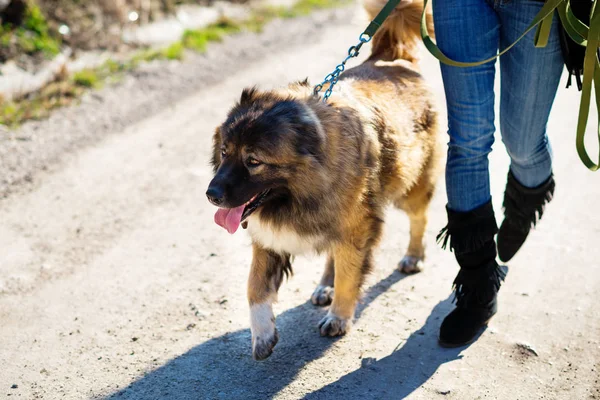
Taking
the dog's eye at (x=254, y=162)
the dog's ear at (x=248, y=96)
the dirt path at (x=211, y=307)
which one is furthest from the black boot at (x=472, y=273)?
the dog's ear at (x=248, y=96)

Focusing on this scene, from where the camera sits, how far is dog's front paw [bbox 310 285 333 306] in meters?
3.77

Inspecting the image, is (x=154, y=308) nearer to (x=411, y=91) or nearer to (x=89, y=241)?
(x=89, y=241)

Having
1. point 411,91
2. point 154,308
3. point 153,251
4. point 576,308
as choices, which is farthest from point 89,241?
point 576,308

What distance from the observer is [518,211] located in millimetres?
3723

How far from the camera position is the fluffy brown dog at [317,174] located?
3.07 m

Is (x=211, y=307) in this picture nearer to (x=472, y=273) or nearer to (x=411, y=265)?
(x=411, y=265)

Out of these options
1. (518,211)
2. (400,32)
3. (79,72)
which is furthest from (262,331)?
(79,72)

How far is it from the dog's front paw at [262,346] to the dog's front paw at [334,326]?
1.19ft

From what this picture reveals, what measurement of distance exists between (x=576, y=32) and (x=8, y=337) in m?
3.16

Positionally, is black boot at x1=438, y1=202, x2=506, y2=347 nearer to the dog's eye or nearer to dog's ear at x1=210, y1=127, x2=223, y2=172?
the dog's eye

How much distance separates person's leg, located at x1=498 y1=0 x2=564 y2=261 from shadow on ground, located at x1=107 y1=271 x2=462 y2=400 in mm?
806

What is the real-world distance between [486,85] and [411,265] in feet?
4.51

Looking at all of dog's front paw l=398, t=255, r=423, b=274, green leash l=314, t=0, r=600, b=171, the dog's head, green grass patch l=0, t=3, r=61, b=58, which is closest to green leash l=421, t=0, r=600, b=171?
green leash l=314, t=0, r=600, b=171

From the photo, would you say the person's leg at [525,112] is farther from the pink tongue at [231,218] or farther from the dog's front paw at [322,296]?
the pink tongue at [231,218]
